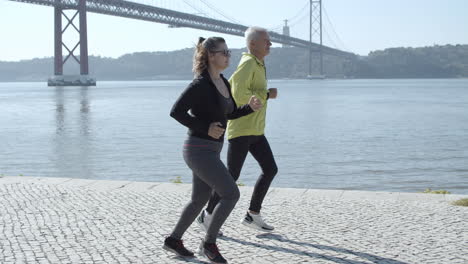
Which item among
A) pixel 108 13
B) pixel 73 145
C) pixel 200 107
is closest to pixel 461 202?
pixel 200 107

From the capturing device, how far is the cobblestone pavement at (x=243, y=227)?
150 inches

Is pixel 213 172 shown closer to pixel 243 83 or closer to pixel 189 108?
pixel 189 108

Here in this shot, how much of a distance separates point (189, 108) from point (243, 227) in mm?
1368

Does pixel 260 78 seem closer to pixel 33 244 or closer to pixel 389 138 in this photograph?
pixel 33 244

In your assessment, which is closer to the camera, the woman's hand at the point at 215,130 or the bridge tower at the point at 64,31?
the woman's hand at the point at 215,130

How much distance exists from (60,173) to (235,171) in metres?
8.68

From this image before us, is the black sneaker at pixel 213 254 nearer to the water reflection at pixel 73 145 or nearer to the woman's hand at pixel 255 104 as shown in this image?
the woman's hand at pixel 255 104

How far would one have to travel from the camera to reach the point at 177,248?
3.75m

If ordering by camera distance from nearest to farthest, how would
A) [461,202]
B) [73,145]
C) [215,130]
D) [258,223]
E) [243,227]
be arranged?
[215,130], [258,223], [243,227], [461,202], [73,145]

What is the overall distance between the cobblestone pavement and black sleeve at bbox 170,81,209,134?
0.78m

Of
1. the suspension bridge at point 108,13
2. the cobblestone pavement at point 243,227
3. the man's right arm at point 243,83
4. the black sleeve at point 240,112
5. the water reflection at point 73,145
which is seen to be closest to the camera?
the black sleeve at point 240,112

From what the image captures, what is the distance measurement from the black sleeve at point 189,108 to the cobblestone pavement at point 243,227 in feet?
2.57

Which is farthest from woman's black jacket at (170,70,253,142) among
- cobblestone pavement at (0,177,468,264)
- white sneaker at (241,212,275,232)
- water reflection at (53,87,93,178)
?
water reflection at (53,87,93,178)

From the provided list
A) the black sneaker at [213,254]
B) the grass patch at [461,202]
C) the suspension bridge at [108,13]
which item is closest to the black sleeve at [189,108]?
the black sneaker at [213,254]
